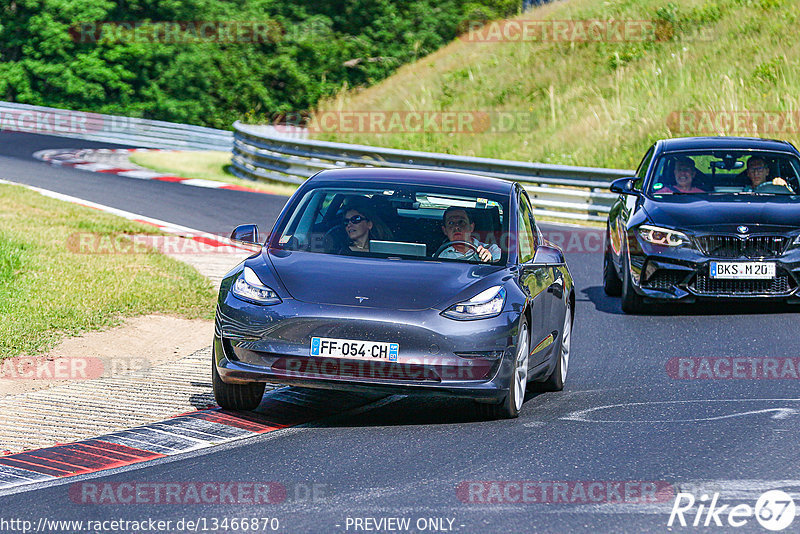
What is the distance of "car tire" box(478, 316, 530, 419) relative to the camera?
7715 millimetres

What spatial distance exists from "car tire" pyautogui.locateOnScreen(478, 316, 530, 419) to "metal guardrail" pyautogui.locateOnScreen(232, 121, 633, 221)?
1379cm

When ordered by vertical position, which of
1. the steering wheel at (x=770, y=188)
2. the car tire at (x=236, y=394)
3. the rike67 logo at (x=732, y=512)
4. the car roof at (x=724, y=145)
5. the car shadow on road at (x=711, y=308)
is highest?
the car roof at (x=724, y=145)

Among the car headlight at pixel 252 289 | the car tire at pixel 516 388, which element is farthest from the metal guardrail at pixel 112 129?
the car tire at pixel 516 388

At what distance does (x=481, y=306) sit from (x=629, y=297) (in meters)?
5.43

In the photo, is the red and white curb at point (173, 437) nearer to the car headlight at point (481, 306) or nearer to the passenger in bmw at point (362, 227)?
the passenger in bmw at point (362, 227)

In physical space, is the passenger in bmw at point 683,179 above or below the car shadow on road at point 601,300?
above

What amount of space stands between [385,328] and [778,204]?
6472 mm

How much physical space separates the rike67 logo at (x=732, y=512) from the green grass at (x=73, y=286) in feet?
18.1

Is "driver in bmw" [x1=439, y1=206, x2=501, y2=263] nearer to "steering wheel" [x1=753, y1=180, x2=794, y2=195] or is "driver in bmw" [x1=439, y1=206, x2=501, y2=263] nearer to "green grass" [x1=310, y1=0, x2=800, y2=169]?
"steering wheel" [x1=753, y1=180, x2=794, y2=195]

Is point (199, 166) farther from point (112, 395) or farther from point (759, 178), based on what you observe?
point (112, 395)

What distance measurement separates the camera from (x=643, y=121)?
96.6 feet

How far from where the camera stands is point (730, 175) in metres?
13.2

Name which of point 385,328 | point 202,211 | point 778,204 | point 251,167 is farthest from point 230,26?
point 385,328

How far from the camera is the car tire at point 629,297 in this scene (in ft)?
41.5
